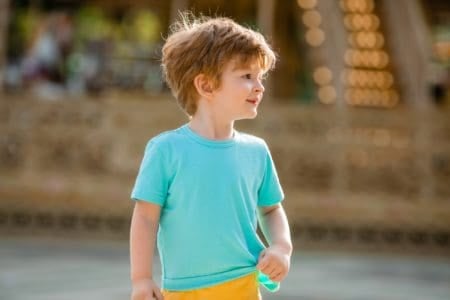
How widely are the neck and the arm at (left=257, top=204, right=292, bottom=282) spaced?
0.32 metres

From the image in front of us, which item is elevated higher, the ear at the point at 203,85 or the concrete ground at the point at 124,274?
the ear at the point at 203,85

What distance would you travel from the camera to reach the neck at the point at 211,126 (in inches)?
139

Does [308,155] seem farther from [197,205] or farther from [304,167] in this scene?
[197,205]

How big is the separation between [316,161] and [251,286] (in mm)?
9285

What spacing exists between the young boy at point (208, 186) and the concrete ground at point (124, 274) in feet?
16.2

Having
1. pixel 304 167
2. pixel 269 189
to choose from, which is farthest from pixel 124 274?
pixel 269 189

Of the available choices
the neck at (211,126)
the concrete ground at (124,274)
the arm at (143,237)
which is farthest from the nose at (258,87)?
the concrete ground at (124,274)

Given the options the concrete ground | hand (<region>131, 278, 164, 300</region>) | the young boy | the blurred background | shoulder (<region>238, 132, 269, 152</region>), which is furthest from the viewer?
the blurred background

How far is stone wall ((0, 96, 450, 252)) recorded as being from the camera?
492 inches

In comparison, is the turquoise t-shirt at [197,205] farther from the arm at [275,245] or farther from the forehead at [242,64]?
the forehead at [242,64]

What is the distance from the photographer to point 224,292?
11.3 feet

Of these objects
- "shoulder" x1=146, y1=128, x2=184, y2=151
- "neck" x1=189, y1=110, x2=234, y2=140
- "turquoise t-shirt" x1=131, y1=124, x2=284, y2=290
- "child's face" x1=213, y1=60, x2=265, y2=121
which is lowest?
"turquoise t-shirt" x1=131, y1=124, x2=284, y2=290

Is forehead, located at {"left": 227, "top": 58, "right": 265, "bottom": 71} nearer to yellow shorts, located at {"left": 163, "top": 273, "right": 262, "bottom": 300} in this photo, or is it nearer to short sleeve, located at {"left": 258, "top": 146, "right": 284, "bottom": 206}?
short sleeve, located at {"left": 258, "top": 146, "right": 284, "bottom": 206}

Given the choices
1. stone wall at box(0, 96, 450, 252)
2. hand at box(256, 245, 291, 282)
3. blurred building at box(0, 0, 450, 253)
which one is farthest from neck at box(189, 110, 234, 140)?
stone wall at box(0, 96, 450, 252)
